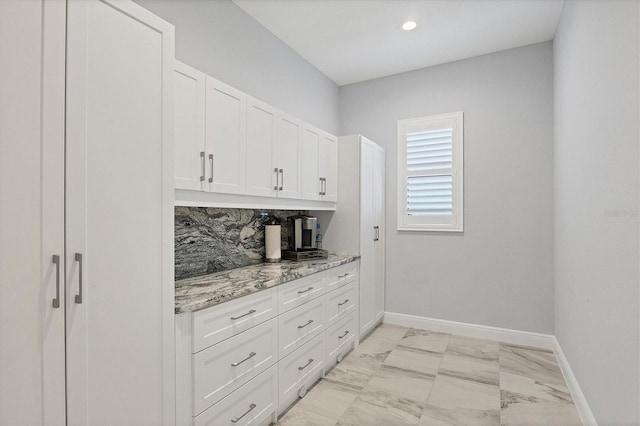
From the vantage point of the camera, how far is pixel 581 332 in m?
2.28

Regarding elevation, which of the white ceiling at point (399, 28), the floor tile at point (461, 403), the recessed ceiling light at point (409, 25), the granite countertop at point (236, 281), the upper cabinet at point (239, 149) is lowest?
the floor tile at point (461, 403)

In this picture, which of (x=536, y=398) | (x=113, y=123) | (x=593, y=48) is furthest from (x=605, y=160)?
(x=113, y=123)

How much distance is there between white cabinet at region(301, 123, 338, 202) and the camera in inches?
119

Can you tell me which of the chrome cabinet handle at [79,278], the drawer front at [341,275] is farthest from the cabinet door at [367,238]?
the chrome cabinet handle at [79,278]

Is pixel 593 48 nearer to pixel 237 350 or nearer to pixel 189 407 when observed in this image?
pixel 237 350

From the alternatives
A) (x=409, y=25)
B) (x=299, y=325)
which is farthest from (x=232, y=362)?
(x=409, y=25)

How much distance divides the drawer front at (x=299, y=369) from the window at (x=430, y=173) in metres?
1.97

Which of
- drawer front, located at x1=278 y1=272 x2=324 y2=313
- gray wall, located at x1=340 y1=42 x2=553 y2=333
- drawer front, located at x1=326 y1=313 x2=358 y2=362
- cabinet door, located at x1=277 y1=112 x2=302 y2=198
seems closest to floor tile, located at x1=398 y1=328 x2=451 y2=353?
gray wall, located at x1=340 y1=42 x2=553 y2=333

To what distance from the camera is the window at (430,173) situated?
3.79 meters

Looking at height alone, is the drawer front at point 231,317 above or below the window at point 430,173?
below

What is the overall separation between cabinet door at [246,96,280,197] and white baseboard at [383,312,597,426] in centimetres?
248

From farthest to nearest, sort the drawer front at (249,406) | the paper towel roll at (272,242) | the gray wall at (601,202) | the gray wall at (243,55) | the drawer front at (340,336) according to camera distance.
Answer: the paper towel roll at (272,242), the drawer front at (340,336), the gray wall at (243,55), the drawer front at (249,406), the gray wall at (601,202)

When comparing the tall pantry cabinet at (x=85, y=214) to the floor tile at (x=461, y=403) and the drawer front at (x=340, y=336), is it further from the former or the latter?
the floor tile at (x=461, y=403)

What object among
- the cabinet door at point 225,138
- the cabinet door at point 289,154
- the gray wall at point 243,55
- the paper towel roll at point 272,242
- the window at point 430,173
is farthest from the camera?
the window at point 430,173
